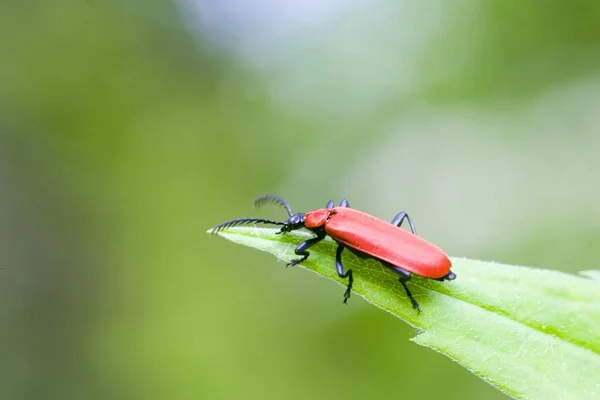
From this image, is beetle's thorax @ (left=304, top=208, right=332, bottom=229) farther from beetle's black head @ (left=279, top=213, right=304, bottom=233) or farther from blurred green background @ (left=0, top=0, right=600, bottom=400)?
blurred green background @ (left=0, top=0, right=600, bottom=400)

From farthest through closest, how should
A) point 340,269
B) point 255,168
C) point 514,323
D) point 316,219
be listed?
point 255,168, point 316,219, point 340,269, point 514,323

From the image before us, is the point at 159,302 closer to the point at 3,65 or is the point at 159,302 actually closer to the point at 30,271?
the point at 30,271

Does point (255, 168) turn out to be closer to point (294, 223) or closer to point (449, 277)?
point (294, 223)

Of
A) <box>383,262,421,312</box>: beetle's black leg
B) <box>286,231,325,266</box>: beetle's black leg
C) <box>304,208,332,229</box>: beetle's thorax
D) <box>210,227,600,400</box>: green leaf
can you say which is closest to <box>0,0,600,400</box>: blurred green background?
<box>304,208,332,229</box>: beetle's thorax

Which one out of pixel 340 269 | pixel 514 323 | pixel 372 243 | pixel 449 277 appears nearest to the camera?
pixel 514 323

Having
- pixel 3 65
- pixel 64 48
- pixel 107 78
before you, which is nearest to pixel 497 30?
pixel 107 78

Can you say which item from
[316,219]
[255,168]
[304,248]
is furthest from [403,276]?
[255,168]

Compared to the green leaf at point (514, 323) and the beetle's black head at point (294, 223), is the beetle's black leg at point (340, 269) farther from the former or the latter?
the beetle's black head at point (294, 223)
